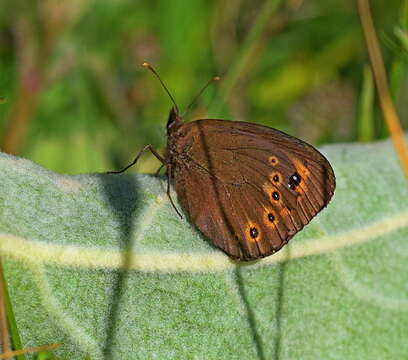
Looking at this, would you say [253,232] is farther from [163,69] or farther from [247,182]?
[163,69]

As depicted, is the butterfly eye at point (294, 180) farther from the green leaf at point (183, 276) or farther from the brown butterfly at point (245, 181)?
the green leaf at point (183, 276)

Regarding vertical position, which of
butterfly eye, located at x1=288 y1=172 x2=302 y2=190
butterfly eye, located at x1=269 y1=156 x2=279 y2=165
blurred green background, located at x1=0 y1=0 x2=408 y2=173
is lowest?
blurred green background, located at x1=0 y1=0 x2=408 y2=173

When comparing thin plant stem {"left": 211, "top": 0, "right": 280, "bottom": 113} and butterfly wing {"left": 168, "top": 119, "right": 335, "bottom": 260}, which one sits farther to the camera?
thin plant stem {"left": 211, "top": 0, "right": 280, "bottom": 113}

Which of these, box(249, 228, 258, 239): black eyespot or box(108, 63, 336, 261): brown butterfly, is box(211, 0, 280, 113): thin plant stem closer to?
box(108, 63, 336, 261): brown butterfly

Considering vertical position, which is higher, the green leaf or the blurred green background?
the green leaf

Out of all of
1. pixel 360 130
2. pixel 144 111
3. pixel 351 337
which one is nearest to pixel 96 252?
pixel 351 337

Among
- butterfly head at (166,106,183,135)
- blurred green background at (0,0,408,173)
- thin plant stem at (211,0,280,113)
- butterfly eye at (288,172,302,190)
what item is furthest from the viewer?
blurred green background at (0,0,408,173)

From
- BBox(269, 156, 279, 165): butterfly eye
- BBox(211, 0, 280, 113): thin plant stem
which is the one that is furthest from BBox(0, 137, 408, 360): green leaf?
BBox(211, 0, 280, 113): thin plant stem

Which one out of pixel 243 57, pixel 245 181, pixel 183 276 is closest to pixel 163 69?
pixel 243 57
